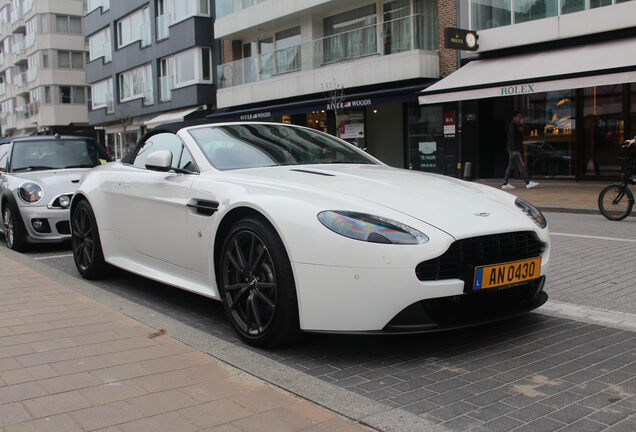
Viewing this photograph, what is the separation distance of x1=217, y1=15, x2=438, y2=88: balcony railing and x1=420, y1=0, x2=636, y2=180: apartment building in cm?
159

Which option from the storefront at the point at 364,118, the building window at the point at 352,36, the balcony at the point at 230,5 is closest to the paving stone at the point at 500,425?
the storefront at the point at 364,118

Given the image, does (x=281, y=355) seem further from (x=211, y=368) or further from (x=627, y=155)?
(x=627, y=155)

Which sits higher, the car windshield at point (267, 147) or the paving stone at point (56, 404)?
the car windshield at point (267, 147)

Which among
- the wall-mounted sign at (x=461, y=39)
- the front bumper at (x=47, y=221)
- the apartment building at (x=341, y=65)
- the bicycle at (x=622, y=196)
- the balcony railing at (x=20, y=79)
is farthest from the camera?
the balcony railing at (x=20, y=79)

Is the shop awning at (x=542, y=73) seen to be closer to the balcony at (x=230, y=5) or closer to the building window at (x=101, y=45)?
the balcony at (x=230, y=5)

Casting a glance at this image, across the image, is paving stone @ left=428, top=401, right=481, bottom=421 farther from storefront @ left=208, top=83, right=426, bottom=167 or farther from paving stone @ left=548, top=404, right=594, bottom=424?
storefront @ left=208, top=83, right=426, bottom=167

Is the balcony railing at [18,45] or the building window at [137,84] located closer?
the building window at [137,84]

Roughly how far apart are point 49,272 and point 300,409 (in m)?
4.44

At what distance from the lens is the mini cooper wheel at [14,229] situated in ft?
25.6

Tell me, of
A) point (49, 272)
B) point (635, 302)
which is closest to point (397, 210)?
point (635, 302)

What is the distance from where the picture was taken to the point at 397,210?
345cm

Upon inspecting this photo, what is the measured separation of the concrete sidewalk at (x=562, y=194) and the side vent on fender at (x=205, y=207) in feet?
30.5

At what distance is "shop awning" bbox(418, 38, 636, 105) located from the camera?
46.1 ft

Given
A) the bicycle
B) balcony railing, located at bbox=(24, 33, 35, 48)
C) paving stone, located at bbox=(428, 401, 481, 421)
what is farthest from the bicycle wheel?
balcony railing, located at bbox=(24, 33, 35, 48)
